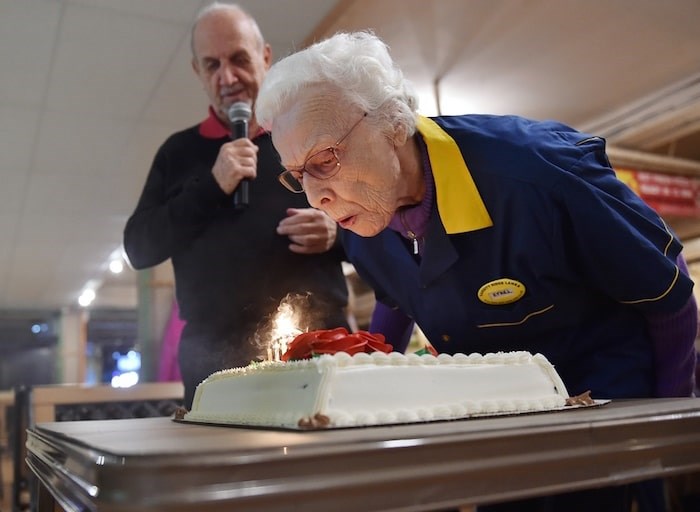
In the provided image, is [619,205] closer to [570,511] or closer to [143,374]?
[570,511]

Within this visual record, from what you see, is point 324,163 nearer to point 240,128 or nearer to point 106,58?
point 240,128

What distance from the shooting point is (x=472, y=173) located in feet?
3.20

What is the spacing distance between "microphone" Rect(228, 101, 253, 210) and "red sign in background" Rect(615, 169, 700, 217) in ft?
7.18

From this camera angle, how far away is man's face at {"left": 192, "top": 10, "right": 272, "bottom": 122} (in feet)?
4.29

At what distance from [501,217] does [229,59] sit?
707mm

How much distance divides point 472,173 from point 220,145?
0.57 m

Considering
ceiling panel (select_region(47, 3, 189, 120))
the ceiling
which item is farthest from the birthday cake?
ceiling panel (select_region(47, 3, 189, 120))

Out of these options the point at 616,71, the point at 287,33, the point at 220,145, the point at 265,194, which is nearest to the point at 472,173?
the point at 265,194

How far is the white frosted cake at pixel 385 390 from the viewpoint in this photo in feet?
1.77

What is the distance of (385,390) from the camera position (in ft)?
1.86

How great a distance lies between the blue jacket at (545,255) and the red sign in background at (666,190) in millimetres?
2161

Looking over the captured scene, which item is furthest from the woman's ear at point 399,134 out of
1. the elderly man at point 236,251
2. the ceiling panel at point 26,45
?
the ceiling panel at point 26,45

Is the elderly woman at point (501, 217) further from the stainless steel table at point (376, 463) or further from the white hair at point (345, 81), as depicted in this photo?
the stainless steel table at point (376, 463)

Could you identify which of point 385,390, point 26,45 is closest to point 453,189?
point 385,390
